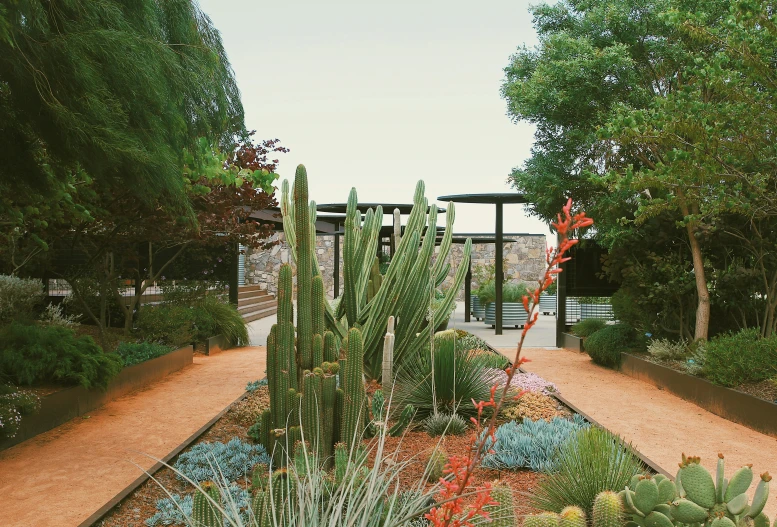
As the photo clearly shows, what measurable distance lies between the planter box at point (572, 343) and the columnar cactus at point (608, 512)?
1039cm

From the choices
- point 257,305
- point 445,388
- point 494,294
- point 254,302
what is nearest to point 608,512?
point 445,388

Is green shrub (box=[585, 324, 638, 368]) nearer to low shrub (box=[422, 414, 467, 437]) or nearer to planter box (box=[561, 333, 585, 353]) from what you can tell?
planter box (box=[561, 333, 585, 353])

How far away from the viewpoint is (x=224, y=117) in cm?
637

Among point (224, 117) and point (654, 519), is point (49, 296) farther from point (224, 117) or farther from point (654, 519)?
point (654, 519)

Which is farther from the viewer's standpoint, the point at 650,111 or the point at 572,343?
the point at 572,343

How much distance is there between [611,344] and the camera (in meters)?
11.0

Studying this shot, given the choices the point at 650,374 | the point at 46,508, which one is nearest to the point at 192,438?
the point at 46,508

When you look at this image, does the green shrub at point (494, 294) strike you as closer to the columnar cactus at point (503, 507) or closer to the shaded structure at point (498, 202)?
the shaded structure at point (498, 202)

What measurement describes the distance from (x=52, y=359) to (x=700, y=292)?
783 centimetres

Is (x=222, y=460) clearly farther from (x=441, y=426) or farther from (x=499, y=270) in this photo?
(x=499, y=270)

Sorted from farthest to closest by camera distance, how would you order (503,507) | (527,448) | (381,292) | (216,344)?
(216,344) → (381,292) → (527,448) → (503,507)

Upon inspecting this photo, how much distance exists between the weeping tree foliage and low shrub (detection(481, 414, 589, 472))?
2848 mm

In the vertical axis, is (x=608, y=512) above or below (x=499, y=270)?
below

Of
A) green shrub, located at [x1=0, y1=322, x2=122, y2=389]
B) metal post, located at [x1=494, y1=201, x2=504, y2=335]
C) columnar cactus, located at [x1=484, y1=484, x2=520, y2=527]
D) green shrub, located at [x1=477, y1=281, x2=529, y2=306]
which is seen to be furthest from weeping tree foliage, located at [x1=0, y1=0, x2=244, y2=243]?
green shrub, located at [x1=477, y1=281, x2=529, y2=306]
